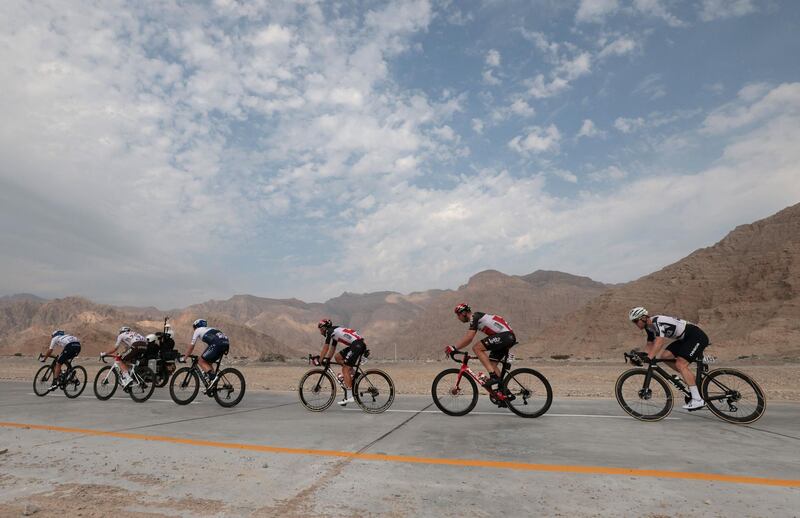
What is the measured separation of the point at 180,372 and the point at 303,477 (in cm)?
683

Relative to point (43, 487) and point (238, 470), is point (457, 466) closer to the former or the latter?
point (238, 470)

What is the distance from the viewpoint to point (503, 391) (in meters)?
7.30

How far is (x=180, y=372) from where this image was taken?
376 inches

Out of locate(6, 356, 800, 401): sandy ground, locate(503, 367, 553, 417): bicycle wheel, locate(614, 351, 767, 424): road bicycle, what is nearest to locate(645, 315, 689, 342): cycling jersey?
locate(614, 351, 767, 424): road bicycle

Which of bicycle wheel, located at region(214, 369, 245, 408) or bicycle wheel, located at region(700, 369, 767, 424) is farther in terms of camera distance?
bicycle wheel, located at region(214, 369, 245, 408)

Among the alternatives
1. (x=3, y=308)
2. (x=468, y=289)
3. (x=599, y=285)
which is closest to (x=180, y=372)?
(x=468, y=289)

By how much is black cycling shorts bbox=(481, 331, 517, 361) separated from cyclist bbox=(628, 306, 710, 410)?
5.93ft

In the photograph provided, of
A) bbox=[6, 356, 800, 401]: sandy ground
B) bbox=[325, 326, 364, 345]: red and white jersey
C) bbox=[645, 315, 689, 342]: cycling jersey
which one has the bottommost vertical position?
bbox=[6, 356, 800, 401]: sandy ground

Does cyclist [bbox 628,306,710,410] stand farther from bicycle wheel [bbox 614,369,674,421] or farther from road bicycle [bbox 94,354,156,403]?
road bicycle [bbox 94,354,156,403]

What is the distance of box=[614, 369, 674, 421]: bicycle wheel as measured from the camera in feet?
22.0

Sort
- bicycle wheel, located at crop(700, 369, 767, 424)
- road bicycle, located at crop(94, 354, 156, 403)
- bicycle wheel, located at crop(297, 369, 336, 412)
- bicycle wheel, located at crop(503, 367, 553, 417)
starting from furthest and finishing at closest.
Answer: road bicycle, located at crop(94, 354, 156, 403), bicycle wheel, located at crop(297, 369, 336, 412), bicycle wheel, located at crop(503, 367, 553, 417), bicycle wheel, located at crop(700, 369, 767, 424)

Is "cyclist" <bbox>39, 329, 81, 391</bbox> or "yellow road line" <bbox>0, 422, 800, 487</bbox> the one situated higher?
"cyclist" <bbox>39, 329, 81, 391</bbox>

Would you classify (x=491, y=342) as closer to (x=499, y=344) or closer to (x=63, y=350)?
(x=499, y=344)

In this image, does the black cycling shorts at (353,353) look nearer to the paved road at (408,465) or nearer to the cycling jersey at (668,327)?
the paved road at (408,465)
